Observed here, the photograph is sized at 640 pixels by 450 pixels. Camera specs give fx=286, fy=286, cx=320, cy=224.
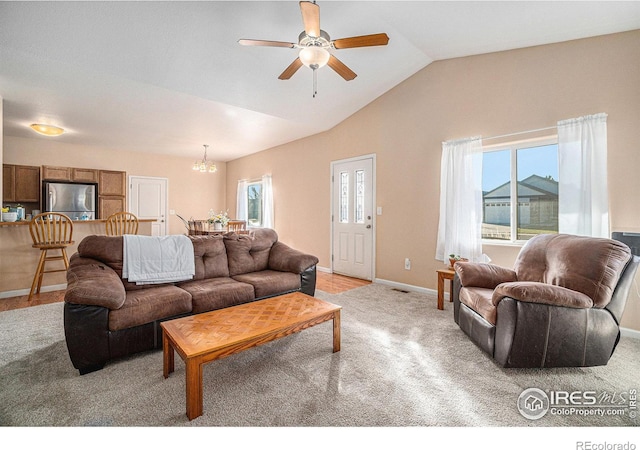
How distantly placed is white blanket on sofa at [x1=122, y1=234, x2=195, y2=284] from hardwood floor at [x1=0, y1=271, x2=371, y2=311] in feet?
5.83

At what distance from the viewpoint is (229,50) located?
10.4 ft

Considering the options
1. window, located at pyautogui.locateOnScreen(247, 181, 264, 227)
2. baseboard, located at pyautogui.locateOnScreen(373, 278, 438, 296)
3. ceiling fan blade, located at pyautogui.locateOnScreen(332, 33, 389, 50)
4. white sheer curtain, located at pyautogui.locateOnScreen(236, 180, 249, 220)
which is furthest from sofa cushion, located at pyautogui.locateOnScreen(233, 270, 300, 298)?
white sheer curtain, located at pyautogui.locateOnScreen(236, 180, 249, 220)

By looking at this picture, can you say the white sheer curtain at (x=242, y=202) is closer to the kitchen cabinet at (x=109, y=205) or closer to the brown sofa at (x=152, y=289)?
the kitchen cabinet at (x=109, y=205)

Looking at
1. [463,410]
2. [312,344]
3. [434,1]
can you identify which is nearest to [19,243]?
[312,344]

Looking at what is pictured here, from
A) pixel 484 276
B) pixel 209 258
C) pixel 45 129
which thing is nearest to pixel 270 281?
pixel 209 258

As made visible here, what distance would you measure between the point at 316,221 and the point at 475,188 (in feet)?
9.72

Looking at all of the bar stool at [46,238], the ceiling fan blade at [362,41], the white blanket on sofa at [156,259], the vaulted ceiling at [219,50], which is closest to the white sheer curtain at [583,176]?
the vaulted ceiling at [219,50]

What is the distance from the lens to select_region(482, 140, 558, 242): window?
316 centimetres

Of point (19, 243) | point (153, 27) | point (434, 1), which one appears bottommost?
point (19, 243)

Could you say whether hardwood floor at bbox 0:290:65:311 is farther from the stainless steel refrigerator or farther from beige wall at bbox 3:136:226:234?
beige wall at bbox 3:136:226:234

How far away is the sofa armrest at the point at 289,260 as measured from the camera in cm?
330

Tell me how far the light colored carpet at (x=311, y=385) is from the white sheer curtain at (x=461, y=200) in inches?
52.3

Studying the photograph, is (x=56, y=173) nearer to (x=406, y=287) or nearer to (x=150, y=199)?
(x=150, y=199)
